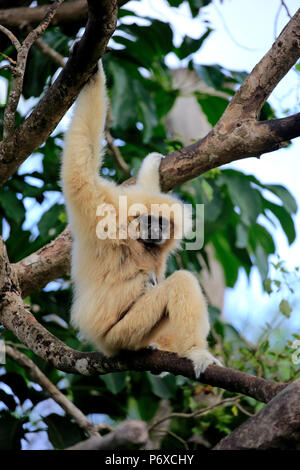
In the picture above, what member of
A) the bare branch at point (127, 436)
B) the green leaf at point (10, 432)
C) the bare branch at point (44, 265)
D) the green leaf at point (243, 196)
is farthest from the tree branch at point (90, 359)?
the green leaf at point (243, 196)

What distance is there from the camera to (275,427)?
2.61m

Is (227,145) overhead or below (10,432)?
overhead

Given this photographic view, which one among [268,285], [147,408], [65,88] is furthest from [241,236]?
[65,88]

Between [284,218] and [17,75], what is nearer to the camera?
[17,75]

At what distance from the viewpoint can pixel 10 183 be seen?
5898 mm

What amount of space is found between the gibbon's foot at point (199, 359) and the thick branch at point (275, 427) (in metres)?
0.48

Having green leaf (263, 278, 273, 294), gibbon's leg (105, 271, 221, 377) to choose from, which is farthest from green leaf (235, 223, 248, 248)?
gibbon's leg (105, 271, 221, 377)

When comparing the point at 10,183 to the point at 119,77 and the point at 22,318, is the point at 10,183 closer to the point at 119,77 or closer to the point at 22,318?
the point at 119,77

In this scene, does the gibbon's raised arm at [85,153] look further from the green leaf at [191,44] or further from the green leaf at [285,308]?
the green leaf at [191,44]

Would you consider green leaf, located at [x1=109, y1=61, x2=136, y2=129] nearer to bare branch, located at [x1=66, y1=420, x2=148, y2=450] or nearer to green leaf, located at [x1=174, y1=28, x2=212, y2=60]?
green leaf, located at [x1=174, y1=28, x2=212, y2=60]

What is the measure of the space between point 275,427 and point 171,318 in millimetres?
1089

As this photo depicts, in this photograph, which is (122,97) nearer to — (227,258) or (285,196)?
(285,196)
